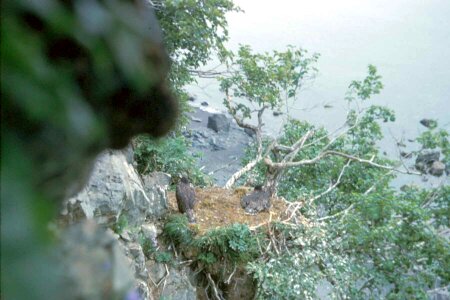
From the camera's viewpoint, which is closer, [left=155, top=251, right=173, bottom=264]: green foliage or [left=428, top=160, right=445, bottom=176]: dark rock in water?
[left=155, top=251, right=173, bottom=264]: green foliage

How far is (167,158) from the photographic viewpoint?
8203mm

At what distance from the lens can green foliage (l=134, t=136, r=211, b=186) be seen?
7707 mm

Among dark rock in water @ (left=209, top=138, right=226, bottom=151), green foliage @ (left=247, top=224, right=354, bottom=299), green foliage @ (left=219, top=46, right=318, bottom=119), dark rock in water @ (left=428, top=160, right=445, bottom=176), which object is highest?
green foliage @ (left=219, top=46, right=318, bottom=119)

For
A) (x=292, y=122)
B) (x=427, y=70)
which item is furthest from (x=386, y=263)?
(x=427, y=70)

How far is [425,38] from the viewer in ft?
66.5

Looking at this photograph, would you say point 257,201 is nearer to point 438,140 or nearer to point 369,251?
point 369,251

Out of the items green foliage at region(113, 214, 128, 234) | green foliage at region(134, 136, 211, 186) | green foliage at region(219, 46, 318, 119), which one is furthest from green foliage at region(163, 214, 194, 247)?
green foliage at region(219, 46, 318, 119)

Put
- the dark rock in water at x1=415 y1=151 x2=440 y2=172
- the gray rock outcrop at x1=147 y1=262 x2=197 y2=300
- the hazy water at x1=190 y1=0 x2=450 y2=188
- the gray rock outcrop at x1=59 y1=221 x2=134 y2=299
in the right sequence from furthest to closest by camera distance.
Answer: the hazy water at x1=190 y1=0 x2=450 y2=188
the dark rock in water at x1=415 y1=151 x2=440 y2=172
the gray rock outcrop at x1=147 y1=262 x2=197 y2=300
the gray rock outcrop at x1=59 y1=221 x2=134 y2=299

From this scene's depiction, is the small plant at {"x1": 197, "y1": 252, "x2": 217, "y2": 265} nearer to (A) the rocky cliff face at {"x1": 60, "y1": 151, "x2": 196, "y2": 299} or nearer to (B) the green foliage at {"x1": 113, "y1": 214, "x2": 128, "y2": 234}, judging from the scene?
(A) the rocky cliff face at {"x1": 60, "y1": 151, "x2": 196, "y2": 299}

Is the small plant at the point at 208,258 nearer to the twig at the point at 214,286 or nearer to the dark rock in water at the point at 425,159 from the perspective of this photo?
the twig at the point at 214,286

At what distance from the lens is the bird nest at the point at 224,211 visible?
738 centimetres

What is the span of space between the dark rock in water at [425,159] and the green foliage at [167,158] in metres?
3.74

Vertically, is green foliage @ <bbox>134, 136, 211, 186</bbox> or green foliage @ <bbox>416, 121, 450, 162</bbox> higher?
green foliage @ <bbox>416, 121, 450, 162</bbox>

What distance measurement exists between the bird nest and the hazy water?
7.17m
